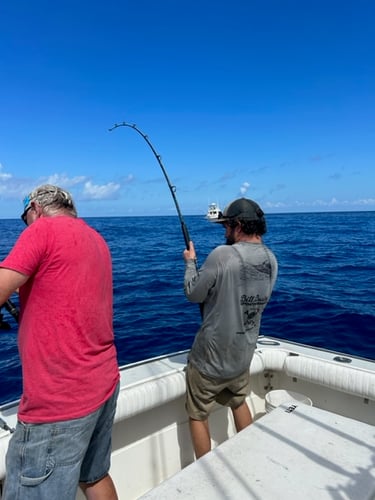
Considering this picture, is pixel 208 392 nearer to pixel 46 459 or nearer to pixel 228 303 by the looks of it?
pixel 228 303

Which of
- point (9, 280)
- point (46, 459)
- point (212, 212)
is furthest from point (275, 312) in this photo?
point (9, 280)

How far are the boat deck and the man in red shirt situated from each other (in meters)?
0.41

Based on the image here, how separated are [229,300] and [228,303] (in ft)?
0.06

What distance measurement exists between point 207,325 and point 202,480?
0.86 m

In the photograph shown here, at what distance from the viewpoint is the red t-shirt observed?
55.0 inches

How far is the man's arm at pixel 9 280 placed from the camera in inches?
52.4

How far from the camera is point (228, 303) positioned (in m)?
2.23

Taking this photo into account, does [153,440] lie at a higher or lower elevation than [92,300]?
lower

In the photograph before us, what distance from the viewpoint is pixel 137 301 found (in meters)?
9.24

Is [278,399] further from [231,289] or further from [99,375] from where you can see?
[99,375]

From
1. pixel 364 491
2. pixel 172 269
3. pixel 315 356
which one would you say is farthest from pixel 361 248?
pixel 364 491

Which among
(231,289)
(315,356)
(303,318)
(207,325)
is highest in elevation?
(231,289)

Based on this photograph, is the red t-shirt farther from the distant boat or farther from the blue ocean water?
the blue ocean water

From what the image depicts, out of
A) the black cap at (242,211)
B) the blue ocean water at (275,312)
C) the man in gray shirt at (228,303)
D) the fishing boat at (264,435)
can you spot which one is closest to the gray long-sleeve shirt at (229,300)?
the man in gray shirt at (228,303)
